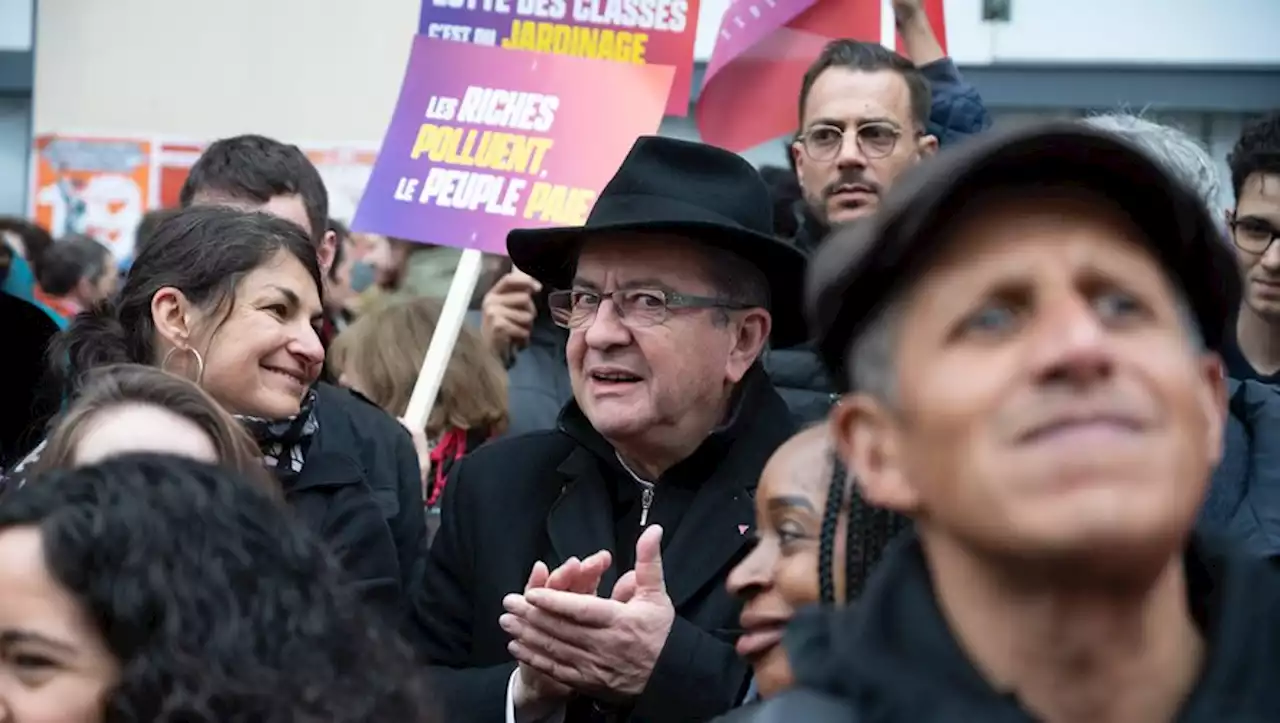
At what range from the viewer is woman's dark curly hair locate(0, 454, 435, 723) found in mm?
2131

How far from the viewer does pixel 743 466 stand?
3477 mm

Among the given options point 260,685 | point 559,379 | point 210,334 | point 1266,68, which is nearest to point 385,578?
point 210,334

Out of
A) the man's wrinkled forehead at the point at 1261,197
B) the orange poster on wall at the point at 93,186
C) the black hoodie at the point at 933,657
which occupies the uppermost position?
the man's wrinkled forehead at the point at 1261,197

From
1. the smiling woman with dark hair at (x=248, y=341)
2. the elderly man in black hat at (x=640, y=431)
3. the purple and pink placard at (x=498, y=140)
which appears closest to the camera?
the elderly man in black hat at (x=640, y=431)

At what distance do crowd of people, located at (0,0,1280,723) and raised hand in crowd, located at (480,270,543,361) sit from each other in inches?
28.5

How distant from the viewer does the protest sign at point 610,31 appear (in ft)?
16.9

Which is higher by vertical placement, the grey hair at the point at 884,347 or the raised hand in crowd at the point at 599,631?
the grey hair at the point at 884,347

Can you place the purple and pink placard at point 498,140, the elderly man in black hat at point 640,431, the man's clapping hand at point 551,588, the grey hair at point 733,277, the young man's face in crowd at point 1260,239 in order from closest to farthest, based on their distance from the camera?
1. the man's clapping hand at point 551,588
2. the elderly man in black hat at point 640,431
3. the grey hair at point 733,277
4. the young man's face in crowd at point 1260,239
5. the purple and pink placard at point 498,140

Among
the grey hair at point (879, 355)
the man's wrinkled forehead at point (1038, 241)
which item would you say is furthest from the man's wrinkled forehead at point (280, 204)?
the man's wrinkled forehead at point (1038, 241)

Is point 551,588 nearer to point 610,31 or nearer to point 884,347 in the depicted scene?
point 884,347

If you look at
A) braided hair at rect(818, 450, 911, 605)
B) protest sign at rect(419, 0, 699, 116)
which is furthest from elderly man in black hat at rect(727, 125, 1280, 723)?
protest sign at rect(419, 0, 699, 116)

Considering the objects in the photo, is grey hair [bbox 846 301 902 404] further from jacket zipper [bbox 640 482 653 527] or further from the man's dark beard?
the man's dark beard

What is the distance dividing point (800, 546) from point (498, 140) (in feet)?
9.49

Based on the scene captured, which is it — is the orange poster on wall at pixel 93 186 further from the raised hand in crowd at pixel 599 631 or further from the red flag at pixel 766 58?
the raised hand in crowd at pixel 599 631
